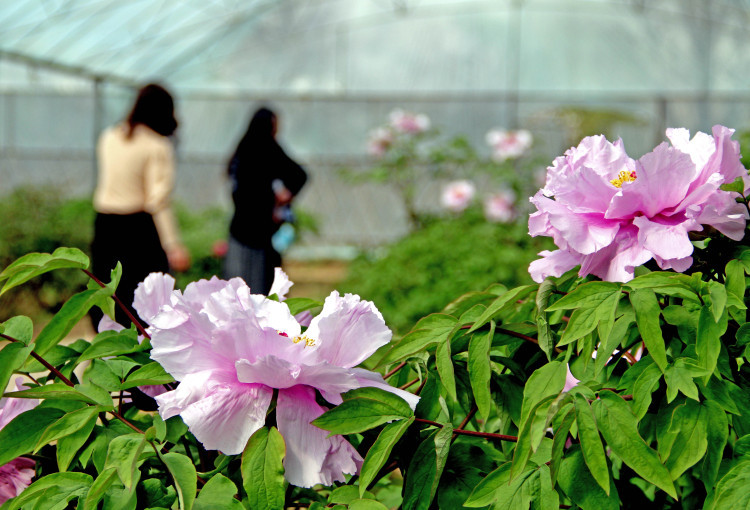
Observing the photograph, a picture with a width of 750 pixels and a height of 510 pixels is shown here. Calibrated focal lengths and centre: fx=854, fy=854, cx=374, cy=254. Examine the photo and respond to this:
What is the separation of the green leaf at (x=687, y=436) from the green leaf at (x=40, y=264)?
1.70 ft

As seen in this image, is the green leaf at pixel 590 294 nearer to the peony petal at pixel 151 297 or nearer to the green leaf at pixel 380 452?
the green leaf at pixel 380 452

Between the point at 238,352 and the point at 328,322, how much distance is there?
0.25 ft

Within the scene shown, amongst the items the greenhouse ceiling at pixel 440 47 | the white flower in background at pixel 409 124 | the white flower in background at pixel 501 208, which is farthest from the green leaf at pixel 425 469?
the greenhouse ceiling at pixel 440 47

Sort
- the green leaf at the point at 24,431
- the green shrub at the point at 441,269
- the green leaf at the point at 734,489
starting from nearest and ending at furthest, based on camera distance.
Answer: the green leaf at the point at 734,489
the green leaf at the point at 24,431
the green shrub at the point at 441,269

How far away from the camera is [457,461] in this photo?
73cm

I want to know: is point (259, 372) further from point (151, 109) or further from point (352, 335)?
Result: point (151, 109)

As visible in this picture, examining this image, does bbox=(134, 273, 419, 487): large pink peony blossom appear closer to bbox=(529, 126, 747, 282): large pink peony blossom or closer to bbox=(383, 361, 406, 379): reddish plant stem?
bbox=(383, 361, 406, 379): reddish plant stem

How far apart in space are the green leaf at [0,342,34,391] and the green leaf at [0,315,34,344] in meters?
0.01

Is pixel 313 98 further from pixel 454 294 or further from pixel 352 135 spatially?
pixel 454 294

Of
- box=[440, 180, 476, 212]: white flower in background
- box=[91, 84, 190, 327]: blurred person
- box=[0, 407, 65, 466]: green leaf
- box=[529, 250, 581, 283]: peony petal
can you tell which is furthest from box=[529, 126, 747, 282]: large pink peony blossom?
box=[440, 180, 476, 212]: white flower in background

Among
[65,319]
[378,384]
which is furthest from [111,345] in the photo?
[378,384]

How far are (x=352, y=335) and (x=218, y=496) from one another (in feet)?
0.54

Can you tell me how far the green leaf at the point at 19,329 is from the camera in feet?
2.45

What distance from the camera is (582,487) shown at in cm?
65
